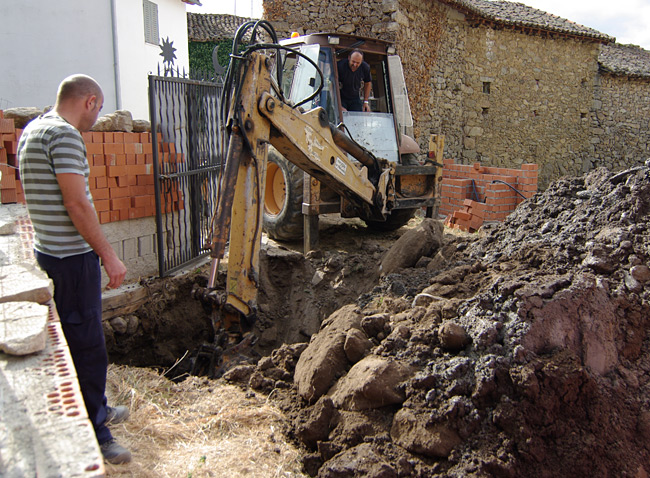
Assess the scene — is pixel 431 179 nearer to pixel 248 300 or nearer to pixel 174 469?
pixel 248 300

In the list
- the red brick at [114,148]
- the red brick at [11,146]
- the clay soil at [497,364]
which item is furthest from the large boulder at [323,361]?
the red brick at [11,146]

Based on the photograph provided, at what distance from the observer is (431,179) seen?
685 centimetres

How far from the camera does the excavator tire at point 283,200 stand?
621cm

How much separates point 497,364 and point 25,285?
241 cm

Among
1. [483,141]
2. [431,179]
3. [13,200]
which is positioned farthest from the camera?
[483,141]

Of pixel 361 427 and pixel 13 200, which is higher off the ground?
pixel 13 200

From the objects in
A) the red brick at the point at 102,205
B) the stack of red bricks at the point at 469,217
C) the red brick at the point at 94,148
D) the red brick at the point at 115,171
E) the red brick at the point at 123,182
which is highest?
the red brick at the point at 94,148

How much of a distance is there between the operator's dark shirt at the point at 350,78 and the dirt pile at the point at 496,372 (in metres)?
3.31

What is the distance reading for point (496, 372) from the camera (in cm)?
279

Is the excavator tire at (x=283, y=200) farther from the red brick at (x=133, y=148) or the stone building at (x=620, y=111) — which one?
the stone building at (x=620, y=111)

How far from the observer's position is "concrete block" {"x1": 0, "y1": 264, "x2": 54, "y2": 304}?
2.32 m

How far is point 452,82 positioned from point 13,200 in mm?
10822

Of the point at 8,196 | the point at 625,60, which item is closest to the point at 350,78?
the point at 8,196

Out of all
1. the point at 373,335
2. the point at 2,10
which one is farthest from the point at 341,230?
the point at 2,10
